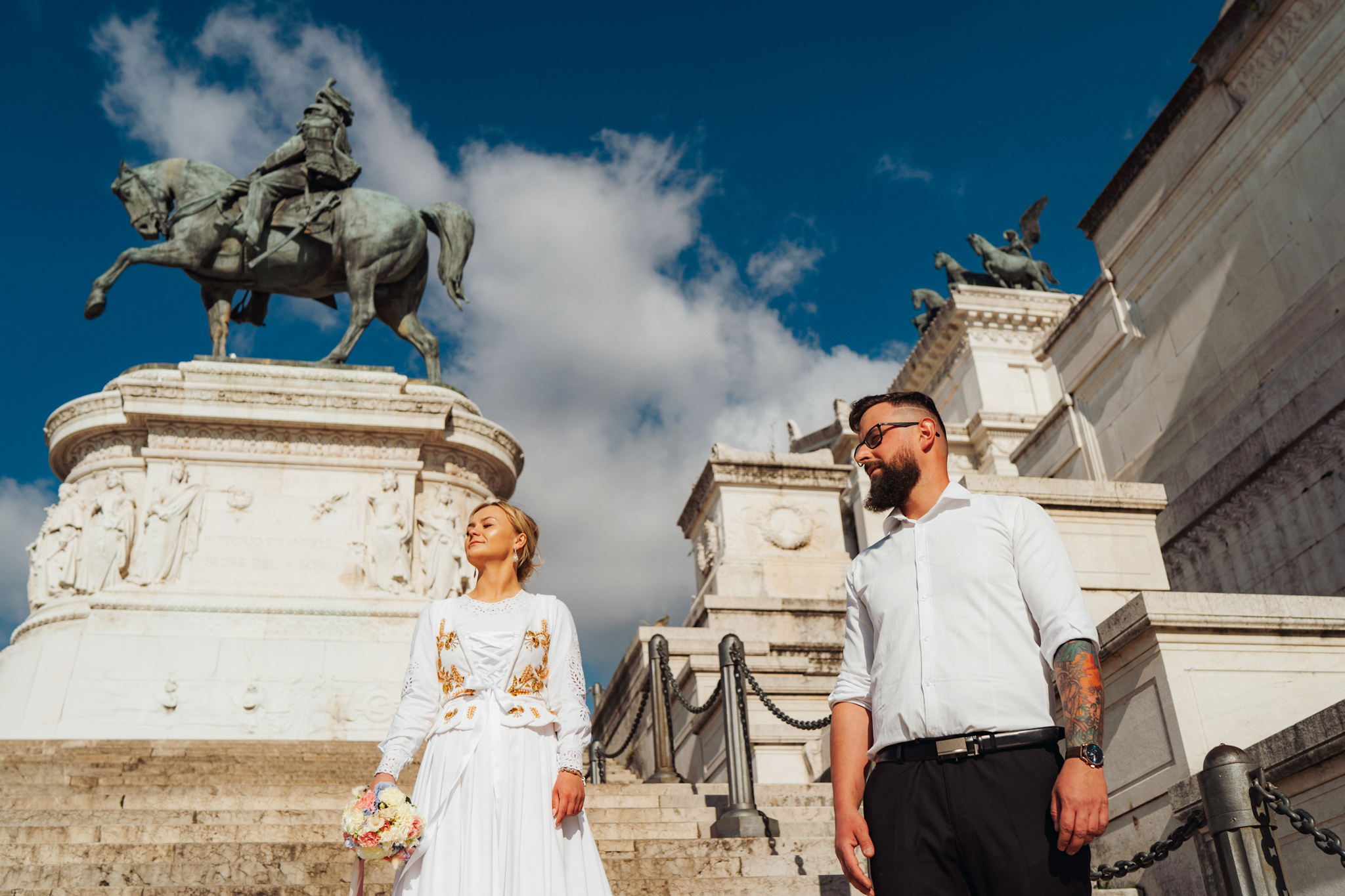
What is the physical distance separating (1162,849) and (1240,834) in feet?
1.16

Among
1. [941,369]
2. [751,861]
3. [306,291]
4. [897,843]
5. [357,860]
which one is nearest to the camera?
[897,843]

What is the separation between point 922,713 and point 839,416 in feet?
126

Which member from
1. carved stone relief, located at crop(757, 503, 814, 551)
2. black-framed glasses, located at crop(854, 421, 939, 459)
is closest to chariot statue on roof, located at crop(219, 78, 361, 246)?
carved stone relief, located at crop(757, 503, 814, 551)

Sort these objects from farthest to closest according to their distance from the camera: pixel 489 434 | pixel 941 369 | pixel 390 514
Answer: pixel 941 369 → pixel 489 434 → pixel 390 514

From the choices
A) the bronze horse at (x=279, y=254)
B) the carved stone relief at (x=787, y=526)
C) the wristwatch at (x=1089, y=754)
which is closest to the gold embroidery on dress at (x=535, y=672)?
the wristwatch at (x=1089, y=754)

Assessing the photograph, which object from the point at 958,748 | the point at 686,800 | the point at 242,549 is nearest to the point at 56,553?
the point at 242,549

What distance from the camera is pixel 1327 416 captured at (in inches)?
394

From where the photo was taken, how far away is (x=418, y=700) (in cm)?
416

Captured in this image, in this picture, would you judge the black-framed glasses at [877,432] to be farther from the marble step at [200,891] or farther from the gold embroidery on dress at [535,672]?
the marble step at [200,891]

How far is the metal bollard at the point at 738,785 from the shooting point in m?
6.98

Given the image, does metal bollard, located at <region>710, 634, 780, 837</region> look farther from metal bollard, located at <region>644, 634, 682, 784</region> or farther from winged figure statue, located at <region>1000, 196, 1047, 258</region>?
winged figure statue, located at <region>1000, 196, 1047, 258</region>

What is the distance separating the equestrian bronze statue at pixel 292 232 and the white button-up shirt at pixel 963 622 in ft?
46.3

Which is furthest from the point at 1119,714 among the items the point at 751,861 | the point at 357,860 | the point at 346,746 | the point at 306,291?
the point at 306,291

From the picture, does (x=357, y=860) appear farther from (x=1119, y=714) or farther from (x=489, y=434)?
(x=489, y=434)
